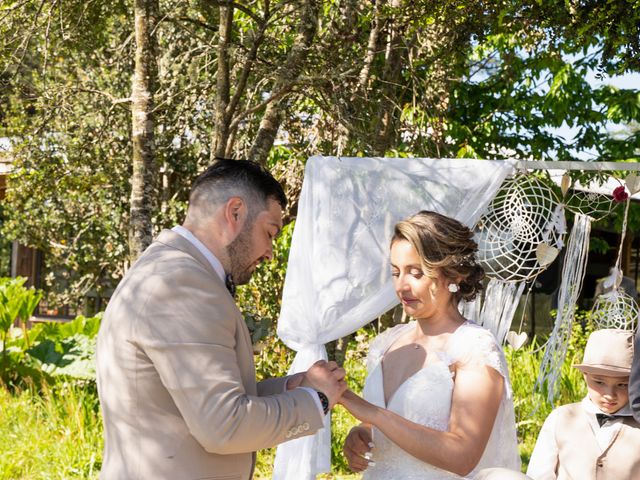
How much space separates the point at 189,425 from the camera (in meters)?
2.05

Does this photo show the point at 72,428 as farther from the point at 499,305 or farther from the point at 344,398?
the point at 344,398

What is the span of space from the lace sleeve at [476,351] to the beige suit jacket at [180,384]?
70cm

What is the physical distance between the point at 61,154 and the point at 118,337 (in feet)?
26.0

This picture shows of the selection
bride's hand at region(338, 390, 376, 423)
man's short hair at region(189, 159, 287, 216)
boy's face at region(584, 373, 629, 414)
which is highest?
man's short hair at region(189, 159, 287, 216)

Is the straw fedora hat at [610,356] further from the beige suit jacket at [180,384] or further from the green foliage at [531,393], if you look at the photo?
the green foliage at [531,393]

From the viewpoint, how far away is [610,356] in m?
3.23

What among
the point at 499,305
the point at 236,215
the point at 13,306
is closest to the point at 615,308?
the point at 499,305

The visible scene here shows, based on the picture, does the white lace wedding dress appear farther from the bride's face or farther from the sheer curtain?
the sheer curtain

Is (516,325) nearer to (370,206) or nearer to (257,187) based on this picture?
(370,206)

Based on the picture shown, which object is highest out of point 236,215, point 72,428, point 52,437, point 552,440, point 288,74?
point 288,74

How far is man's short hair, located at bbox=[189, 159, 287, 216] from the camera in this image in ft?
7.48

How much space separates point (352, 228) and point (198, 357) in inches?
86.2

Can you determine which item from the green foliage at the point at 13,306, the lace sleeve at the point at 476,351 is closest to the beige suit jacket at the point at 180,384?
the lace sleeve at the point at 476,351

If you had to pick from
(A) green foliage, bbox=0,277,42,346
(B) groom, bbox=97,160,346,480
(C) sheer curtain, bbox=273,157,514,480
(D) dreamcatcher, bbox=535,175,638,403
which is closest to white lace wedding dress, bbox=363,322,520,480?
(B) groom, bbox=97,160,346,480
